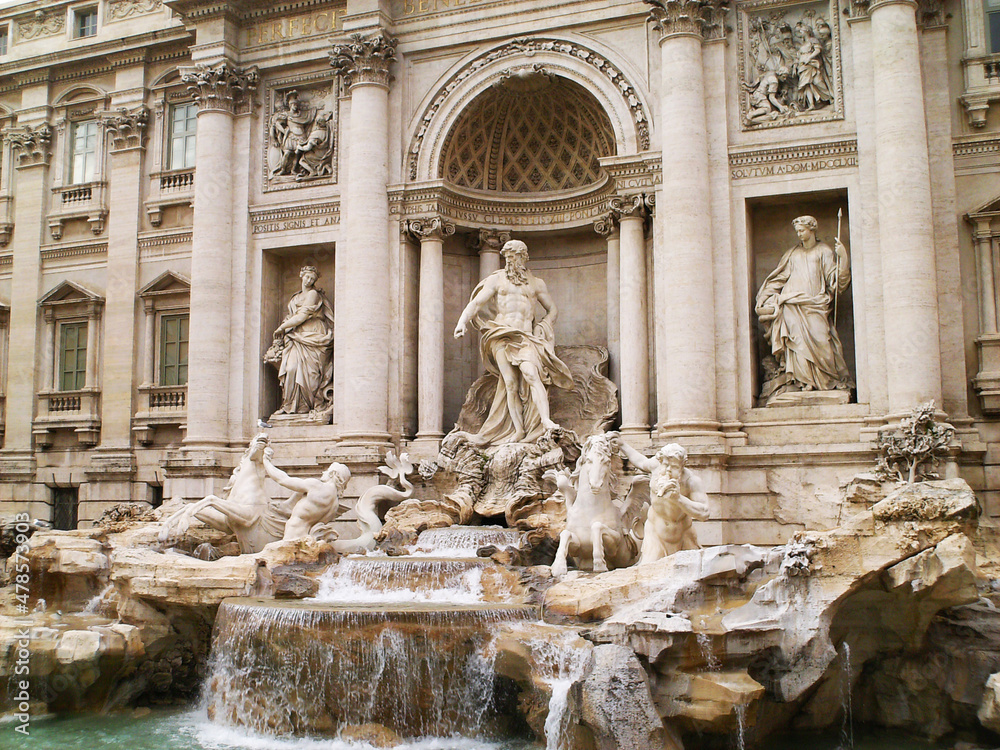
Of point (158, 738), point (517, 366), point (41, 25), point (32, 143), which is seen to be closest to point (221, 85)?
point (32, 143)

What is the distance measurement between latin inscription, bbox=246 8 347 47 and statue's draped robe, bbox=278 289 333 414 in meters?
4.95

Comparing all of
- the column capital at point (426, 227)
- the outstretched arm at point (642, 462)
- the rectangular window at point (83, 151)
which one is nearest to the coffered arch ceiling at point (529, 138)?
the column capital at point (426, 227)

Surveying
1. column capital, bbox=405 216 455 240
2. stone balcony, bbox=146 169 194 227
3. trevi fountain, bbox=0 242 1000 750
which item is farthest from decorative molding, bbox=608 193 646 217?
stone balcony, bbox=146 169 194 227

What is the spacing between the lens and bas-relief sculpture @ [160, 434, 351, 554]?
562 inches

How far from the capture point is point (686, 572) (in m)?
10.4

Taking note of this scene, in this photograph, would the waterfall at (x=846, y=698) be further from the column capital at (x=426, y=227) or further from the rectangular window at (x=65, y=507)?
the rectangular window at (x=65, y=507)

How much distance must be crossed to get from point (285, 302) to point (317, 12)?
5428 millimetres

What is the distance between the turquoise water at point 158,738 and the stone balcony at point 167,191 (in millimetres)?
11298

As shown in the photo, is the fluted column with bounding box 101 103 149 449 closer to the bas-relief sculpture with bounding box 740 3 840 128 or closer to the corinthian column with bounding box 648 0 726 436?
the corinthian column with bounding box 648 0 726 436

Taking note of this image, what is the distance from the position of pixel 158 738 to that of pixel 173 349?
10625 millimetres

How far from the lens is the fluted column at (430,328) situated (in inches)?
682

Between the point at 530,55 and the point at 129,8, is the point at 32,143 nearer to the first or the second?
the point at 129,8

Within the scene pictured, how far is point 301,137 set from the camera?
739 inches

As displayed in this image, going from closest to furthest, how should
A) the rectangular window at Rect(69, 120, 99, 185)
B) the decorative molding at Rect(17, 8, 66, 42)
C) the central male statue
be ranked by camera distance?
the central male statue < the rectangular window at Rect(69, 120, 99, 185) < the decorative molding at Rect(17, 8, 66, 42)
